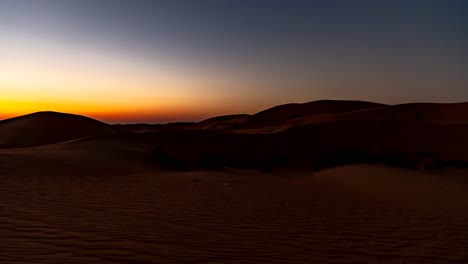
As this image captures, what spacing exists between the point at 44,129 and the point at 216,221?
53.1 m

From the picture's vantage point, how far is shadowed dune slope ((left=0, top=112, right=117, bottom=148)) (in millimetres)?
48344

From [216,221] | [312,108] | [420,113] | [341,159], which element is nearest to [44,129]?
[341,159]

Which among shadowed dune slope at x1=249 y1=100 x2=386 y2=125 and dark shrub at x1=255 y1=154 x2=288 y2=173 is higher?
shadowed dune slope at x1=249 y1=100 x2=386 y2=125

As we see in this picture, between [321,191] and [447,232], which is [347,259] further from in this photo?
[321,191]

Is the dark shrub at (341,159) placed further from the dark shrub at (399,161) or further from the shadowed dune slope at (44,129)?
the shadowed dune slope at (44,129)

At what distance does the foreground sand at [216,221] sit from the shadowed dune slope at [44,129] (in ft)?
130

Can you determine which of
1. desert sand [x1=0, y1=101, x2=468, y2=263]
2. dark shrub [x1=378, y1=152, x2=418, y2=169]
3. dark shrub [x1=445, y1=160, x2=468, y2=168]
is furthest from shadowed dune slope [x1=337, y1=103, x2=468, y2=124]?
desert sand [x1=0, y1=101, x2=468, y2=263]

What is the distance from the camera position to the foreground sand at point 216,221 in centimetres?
501

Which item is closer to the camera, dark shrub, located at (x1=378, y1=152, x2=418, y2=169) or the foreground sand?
the foreground sand

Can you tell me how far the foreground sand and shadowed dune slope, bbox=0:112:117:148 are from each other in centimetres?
3963

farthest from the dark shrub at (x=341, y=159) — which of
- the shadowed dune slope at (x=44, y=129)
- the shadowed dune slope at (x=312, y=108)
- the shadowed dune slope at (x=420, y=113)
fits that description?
the shadowed dune slope at (x=312, y=108)

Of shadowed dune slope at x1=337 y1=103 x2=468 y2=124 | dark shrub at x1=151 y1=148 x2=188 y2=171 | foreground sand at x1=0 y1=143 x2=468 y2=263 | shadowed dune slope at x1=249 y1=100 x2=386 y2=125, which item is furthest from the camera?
shadowed dune slope at x1=249 y1=100 x2=386 y2=125

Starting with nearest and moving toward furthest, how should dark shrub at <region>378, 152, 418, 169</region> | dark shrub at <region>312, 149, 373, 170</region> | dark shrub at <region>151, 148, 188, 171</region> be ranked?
dark shrub at <region>378, 152, 418, 169</region> < dark shrub at <region>151, 148, 188, 171</region> < dark shrub at <region>312, 149, 373, 170</region>

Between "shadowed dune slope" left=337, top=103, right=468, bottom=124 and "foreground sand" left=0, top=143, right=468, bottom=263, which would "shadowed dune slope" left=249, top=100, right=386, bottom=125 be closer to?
"shadowed dune slope" left=337, top=103, right=468, bottom=124
